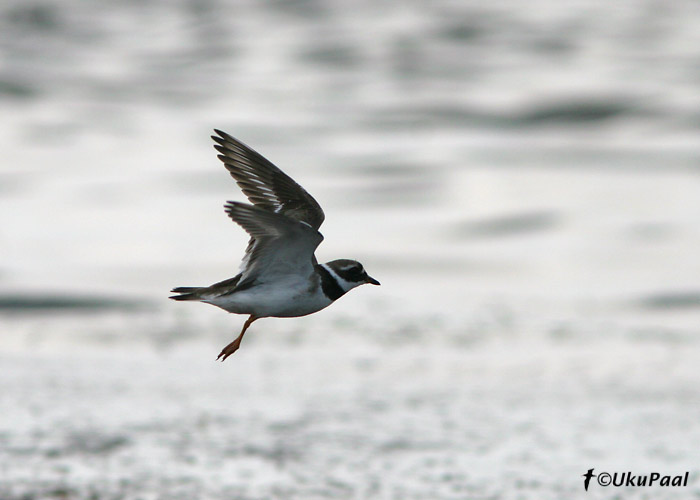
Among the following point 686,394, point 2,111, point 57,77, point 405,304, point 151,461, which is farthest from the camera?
point 57,77

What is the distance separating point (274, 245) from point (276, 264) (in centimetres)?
18

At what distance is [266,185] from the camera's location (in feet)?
31.8

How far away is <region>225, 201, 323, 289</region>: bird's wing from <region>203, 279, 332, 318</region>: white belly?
0.32 ft

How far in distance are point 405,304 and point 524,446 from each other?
270 inches

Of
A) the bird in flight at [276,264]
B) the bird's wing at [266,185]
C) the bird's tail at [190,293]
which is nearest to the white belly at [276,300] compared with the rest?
the bird in flight at [276,264]

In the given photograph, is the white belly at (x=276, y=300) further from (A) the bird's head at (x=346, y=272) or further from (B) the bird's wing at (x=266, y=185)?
(B) the bird's wing at (x=266, y=185)

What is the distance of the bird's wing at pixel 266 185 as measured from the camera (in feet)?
31.2

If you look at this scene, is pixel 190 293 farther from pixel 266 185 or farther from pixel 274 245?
pixel 266 185

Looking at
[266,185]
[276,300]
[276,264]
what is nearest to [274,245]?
[276,264]

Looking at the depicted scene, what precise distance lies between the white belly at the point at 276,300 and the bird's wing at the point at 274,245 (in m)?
0.10

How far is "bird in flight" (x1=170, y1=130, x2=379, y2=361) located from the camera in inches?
351

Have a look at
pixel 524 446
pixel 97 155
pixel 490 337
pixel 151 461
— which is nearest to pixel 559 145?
pixel 97 155

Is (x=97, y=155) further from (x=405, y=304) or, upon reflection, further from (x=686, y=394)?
(x=686, y=394)

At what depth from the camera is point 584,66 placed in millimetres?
41781
